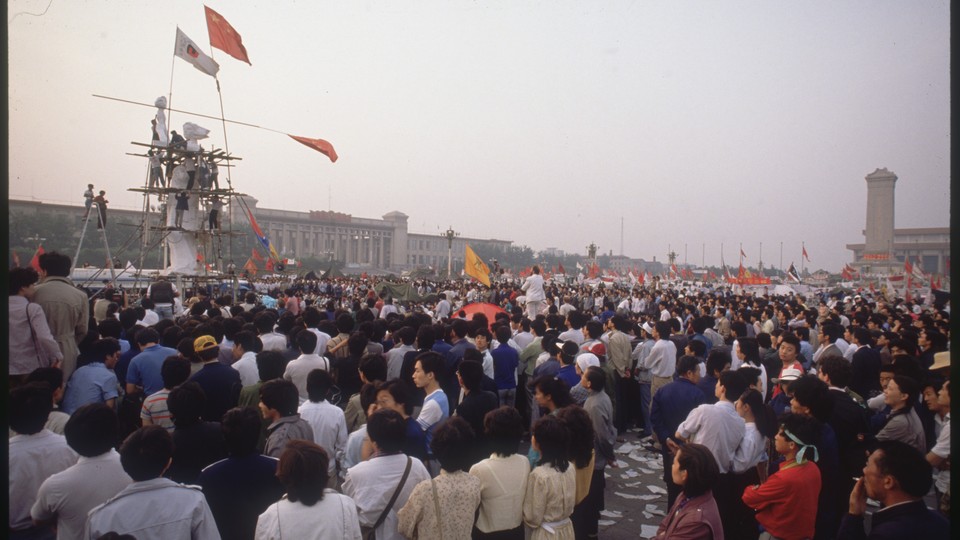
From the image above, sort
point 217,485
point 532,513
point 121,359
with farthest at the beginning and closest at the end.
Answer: point 121,359 < point 532,513 < point 217,485

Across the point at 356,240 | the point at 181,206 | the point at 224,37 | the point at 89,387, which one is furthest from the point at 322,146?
the point at 356,240

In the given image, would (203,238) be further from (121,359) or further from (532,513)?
(532,513)

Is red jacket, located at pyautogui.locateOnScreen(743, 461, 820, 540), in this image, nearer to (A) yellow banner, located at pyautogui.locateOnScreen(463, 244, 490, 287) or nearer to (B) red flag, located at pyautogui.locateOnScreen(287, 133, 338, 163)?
→ (B) red flag, located at pyautogui.locateOnScreen(287, 133, 338, 163)

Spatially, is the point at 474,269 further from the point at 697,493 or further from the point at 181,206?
the point at 697,493

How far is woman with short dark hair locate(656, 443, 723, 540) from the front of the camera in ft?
10.8

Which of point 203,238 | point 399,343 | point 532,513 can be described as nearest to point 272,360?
point 399,343

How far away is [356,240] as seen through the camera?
3748 inches

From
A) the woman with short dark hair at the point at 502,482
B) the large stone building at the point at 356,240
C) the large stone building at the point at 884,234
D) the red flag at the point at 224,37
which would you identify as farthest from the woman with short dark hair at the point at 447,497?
the large stone building at the point at 356,240

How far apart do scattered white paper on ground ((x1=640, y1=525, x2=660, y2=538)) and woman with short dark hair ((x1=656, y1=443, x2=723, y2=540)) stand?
83.7 inches

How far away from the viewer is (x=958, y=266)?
1485mm

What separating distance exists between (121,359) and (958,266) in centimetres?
682

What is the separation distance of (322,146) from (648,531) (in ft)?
33.6

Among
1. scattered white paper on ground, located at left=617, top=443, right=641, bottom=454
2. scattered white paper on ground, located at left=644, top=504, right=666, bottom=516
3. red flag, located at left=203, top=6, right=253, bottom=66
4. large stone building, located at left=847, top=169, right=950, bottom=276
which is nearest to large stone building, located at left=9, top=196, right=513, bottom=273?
large stone building, located at left=847, top=169, right=950, bottom=276

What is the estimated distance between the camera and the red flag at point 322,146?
489 inches
